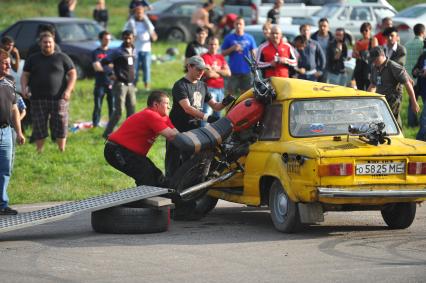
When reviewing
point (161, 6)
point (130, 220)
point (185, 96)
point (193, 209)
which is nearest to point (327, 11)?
point (161, 6)

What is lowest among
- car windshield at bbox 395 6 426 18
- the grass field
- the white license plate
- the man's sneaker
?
the grass field

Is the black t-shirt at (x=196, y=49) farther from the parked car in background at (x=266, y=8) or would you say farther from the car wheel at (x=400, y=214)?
the parked car in background at (x=266, y=8)

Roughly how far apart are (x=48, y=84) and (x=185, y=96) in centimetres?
482

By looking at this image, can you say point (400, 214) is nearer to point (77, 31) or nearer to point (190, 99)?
point (190, 99)

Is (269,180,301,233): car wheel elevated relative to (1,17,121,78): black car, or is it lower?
lower

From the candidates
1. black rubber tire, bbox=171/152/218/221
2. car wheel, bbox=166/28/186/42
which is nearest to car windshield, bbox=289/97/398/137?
black rubber tire, bbox=171/152/218/221

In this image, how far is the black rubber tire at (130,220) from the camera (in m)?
12.2

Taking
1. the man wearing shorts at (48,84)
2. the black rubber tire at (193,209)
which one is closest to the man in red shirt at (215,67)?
the man wearing shorts at (48,84)

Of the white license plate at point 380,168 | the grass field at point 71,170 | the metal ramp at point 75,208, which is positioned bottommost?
the grass field at point 71,170

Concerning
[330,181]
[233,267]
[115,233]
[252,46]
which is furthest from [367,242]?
[252,46]

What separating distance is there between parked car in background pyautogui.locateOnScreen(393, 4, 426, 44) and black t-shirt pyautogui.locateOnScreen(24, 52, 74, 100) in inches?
545

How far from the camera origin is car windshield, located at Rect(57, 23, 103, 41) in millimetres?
29531

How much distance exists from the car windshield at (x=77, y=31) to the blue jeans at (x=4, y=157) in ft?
52.0

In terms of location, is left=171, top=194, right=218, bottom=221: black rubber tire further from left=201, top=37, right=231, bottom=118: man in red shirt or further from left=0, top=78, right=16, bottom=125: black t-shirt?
left=201, top=37, right=231, bottom=118: man in red shirt
